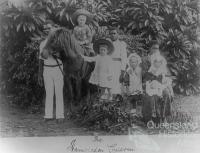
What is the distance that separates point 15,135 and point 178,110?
0.73m

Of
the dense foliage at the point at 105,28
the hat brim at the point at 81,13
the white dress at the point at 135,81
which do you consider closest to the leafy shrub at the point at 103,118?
the white dress at the point at 135,81

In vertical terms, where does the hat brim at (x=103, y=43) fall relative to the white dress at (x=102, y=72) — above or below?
above

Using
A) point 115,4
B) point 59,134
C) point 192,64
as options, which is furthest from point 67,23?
point 192,64

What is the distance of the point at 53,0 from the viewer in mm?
1438

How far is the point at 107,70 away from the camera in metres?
1.44

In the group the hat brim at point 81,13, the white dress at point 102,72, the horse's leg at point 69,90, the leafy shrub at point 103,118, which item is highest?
the hat brim at point 81,13

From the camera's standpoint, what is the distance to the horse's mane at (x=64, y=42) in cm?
143

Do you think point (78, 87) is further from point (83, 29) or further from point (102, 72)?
point (83, 29)

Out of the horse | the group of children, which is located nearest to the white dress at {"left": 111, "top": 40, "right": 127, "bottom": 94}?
the group of children

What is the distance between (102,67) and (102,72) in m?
0.02

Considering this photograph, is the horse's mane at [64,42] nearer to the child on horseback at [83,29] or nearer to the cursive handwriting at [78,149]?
the child on horseback at [83,29]

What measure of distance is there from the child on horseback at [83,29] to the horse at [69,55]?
0.02m

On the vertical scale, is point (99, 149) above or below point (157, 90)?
below

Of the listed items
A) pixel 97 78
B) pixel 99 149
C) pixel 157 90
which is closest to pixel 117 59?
pixel 97 78
